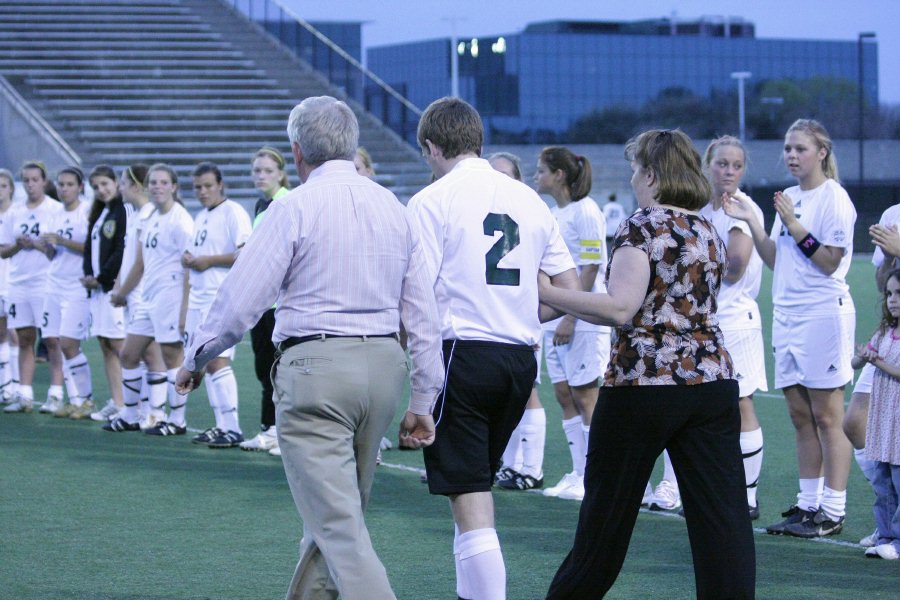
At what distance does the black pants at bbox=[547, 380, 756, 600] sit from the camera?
4344 mm

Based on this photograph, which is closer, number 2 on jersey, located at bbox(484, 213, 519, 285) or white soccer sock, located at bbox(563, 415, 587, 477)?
number 2 on jersey, located at bbox(484, 213, 519, 285)

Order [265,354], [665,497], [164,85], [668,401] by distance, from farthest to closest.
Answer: [164,85] → [265,354] → [665,497] → [668,401]

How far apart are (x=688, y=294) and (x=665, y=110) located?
3583 inches

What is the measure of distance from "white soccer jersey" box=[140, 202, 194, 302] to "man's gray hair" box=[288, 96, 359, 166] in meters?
5.72

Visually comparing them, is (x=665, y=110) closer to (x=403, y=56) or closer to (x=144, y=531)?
(x=403, y=56)

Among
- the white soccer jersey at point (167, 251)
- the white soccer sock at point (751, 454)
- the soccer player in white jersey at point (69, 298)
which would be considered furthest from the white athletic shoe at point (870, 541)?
the soccer player in white jersey at point (69, 298)

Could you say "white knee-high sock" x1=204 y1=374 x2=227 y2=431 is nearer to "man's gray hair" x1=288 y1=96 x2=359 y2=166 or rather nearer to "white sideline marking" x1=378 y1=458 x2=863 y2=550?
"white sideline marking" x1=378 y1=458 x2=863 y2=550

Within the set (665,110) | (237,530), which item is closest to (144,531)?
(237,530)

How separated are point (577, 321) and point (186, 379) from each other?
3650 millimetres

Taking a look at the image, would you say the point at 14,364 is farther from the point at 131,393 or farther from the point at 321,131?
the point at 321,131

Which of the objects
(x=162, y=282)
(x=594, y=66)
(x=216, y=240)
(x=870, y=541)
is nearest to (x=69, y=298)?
(x=162, y=282)

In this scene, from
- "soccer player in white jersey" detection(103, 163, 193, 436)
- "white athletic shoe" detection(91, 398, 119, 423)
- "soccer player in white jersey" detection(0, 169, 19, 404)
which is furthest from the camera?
"soccer player in white jersey" detection(0, 169, 19, 404)

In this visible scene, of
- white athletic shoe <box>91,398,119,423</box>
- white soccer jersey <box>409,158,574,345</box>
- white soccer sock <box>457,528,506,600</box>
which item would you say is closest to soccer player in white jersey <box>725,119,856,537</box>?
white soccer jersey <box>409,158,574,345</box>

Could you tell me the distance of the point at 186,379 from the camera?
4.46 m
